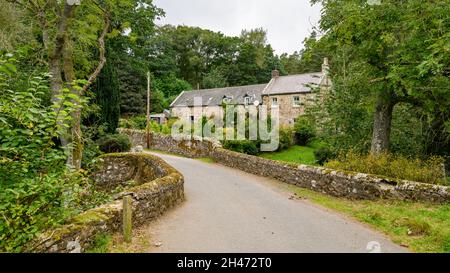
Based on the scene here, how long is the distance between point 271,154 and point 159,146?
31.6 ft

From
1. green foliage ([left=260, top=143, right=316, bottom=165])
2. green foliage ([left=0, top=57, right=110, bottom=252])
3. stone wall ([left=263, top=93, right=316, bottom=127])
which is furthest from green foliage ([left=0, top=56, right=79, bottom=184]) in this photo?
stone wall ([left=263, top=93, right=316, bottom=127])

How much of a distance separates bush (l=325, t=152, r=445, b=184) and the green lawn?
361 inches

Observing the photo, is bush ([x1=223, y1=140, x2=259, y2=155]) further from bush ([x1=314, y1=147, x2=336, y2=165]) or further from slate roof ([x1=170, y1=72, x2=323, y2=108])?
slate roof ([x1=170, y1=72, x2=323, y2=108])

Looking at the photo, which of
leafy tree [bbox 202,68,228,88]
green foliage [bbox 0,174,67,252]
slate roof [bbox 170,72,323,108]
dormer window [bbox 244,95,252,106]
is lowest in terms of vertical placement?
green foliage [bbox 0,174,67,252]

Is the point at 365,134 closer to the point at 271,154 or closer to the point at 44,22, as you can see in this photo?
the point at 271,154

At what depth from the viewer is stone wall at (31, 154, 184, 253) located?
5.02 meters

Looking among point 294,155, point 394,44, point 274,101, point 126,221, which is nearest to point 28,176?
point 126,221

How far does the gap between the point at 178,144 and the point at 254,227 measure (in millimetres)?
17385

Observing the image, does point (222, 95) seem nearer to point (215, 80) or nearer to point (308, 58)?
point (215, 80)

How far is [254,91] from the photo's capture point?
41.6 metres

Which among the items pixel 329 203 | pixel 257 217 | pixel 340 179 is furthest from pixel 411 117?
pixel 257 217

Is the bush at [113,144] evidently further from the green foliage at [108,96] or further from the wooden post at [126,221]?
the wooden post at [126,221]

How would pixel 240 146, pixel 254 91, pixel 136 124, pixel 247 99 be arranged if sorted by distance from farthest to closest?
1. pixel 254 91
2. pixel 247 99
3. pixel 136 124
4. pixel 240 146

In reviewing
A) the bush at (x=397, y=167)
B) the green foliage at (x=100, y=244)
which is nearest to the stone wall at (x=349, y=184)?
the bush at (x=397, y=167)
